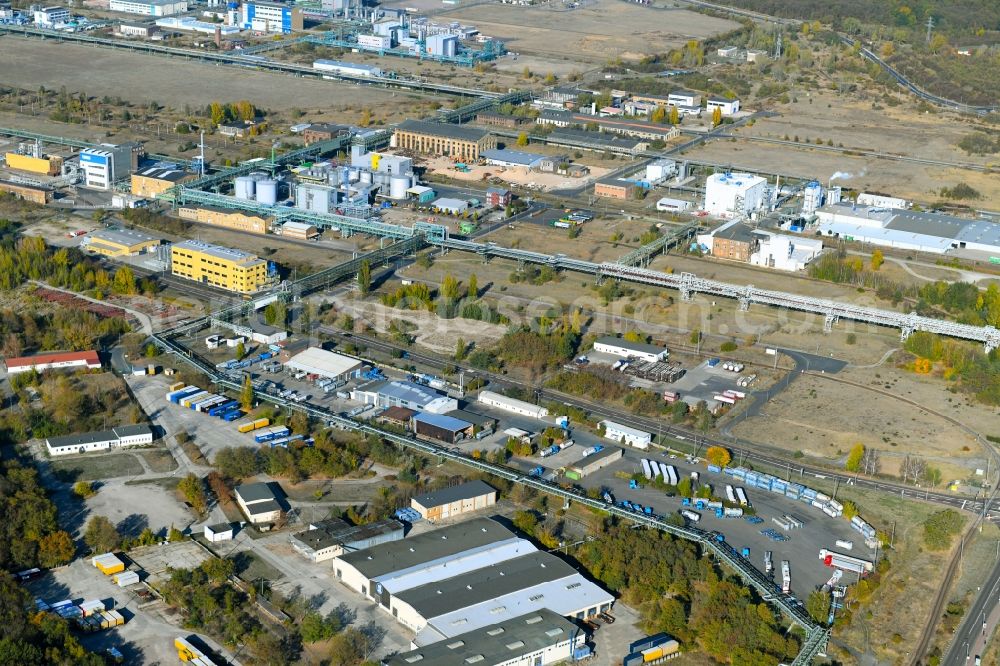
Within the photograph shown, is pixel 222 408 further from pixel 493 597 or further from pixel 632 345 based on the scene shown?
pixel 632 345

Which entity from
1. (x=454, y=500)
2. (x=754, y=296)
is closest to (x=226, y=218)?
(x=754, y=296)

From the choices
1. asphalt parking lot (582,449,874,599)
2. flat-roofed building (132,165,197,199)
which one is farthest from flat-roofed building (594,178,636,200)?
asphalt parking lot (582,449,874,599)

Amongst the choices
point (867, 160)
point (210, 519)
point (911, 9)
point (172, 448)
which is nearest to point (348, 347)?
point (172, 448)

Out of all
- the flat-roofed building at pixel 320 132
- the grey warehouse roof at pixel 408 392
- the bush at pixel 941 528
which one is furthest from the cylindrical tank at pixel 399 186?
the bush at pixel 941 528

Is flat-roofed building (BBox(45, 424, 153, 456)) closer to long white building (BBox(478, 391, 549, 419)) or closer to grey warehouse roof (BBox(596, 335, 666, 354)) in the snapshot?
long white building (BBox(478, 391, 549, 419))

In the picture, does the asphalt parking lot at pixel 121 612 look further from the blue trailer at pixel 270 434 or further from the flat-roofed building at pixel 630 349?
the flat-roofed building at pixel 630 349
